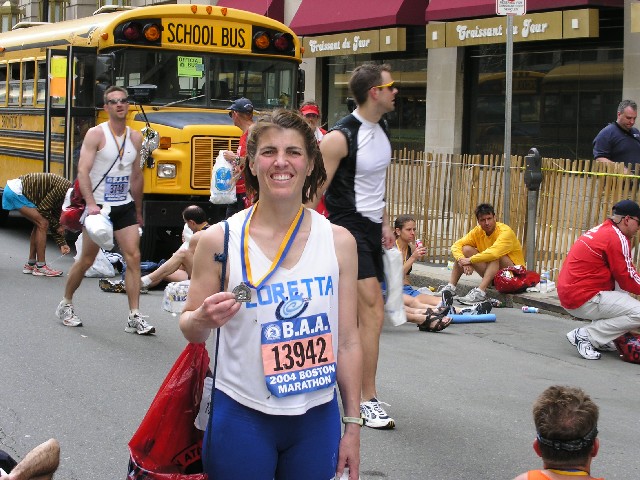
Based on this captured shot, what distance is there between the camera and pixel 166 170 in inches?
491

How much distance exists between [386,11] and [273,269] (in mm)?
16580

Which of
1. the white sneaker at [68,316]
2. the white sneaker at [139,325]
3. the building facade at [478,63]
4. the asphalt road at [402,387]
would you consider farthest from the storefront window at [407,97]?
the white sneaker at [139,325]

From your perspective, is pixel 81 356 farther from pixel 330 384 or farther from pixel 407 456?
pixel 330 384

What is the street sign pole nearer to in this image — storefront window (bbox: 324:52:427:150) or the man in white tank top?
the man in white tank top

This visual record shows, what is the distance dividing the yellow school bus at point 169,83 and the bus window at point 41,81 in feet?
0.16

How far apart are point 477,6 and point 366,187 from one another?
36.8 ft

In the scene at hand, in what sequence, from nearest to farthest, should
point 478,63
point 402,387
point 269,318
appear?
point 269,318, point 402,387, point 478,63

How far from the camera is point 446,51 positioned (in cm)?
1962

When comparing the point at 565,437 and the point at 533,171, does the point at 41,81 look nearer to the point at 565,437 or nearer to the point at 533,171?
the point at 533,171

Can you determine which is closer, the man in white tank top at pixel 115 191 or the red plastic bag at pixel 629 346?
the red plastic bag at pixel 629 346

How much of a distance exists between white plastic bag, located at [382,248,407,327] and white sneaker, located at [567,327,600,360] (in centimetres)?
258

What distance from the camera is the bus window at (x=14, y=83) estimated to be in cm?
1585

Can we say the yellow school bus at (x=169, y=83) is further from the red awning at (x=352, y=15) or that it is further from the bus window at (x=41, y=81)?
the red awning at (x=352, y=15)

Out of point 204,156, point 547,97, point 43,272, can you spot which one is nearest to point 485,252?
point 204,156
